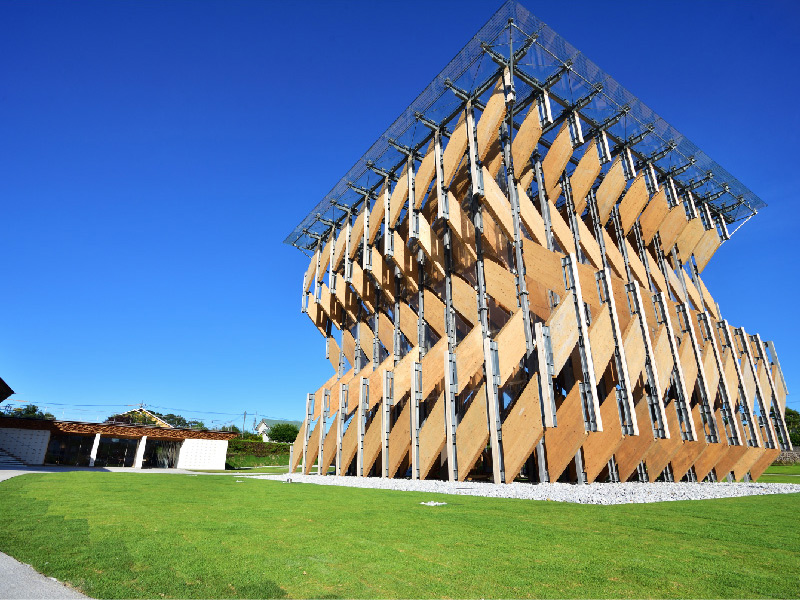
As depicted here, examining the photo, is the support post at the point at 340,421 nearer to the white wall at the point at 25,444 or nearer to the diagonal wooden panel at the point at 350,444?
the diagonal wooden panel at the point at 350,444

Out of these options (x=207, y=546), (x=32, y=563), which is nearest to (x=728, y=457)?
(x=207, y=546)

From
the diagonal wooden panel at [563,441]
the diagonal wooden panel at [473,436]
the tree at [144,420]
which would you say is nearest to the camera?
the diagonal wooden panel at [563,441]

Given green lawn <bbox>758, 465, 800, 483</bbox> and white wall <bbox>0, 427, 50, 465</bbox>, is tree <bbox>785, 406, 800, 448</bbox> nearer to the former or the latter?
green lawn <bbox>758, 465, 800, 483</bbox>

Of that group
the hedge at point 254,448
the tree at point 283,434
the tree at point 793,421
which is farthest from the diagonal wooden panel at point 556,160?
the tree at point 283,434

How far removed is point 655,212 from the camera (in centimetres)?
2531

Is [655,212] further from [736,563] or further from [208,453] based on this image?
[208,453]

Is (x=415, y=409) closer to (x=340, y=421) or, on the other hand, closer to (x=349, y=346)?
(x=340, y=421)

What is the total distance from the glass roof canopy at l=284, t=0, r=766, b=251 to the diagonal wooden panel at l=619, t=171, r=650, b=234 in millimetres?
2099

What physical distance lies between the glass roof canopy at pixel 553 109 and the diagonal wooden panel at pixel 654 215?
2132 mm

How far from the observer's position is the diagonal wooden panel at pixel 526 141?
19.4m

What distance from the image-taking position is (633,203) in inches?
956

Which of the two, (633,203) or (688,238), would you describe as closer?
(633,203)

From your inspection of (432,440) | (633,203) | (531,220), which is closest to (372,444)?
(432,440)

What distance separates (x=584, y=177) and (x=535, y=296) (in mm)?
7944
